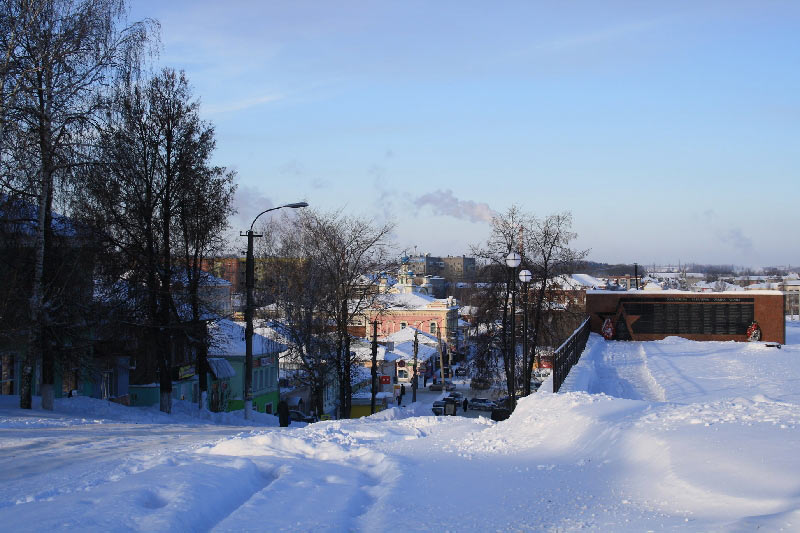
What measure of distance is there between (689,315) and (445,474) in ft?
92.1

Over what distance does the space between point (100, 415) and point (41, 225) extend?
5.78 metres

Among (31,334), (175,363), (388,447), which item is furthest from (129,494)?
(175,363)

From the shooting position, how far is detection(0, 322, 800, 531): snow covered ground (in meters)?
6.52

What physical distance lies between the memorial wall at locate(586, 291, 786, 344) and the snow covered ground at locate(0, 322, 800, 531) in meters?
21.6

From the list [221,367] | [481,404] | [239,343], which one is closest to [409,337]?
[481,404]

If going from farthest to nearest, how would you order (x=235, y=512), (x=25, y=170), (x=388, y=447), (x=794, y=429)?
1. (x=25, y=170)
2. (x=388, y=447)
3. (x=794, y=429)
4. (x=235, y=512)

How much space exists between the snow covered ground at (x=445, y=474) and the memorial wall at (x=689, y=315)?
2160 cm

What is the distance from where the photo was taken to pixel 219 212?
26.3 m

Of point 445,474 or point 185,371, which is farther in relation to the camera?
point 185,371

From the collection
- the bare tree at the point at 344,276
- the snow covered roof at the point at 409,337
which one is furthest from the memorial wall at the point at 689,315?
the snow covered roof at the point at 409,337

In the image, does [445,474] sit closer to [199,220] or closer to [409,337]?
[199,220]

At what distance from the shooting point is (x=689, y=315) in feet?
112

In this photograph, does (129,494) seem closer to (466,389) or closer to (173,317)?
(173,317)

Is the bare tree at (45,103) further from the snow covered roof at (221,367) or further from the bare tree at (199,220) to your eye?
the snow covered roof at (221,367)
